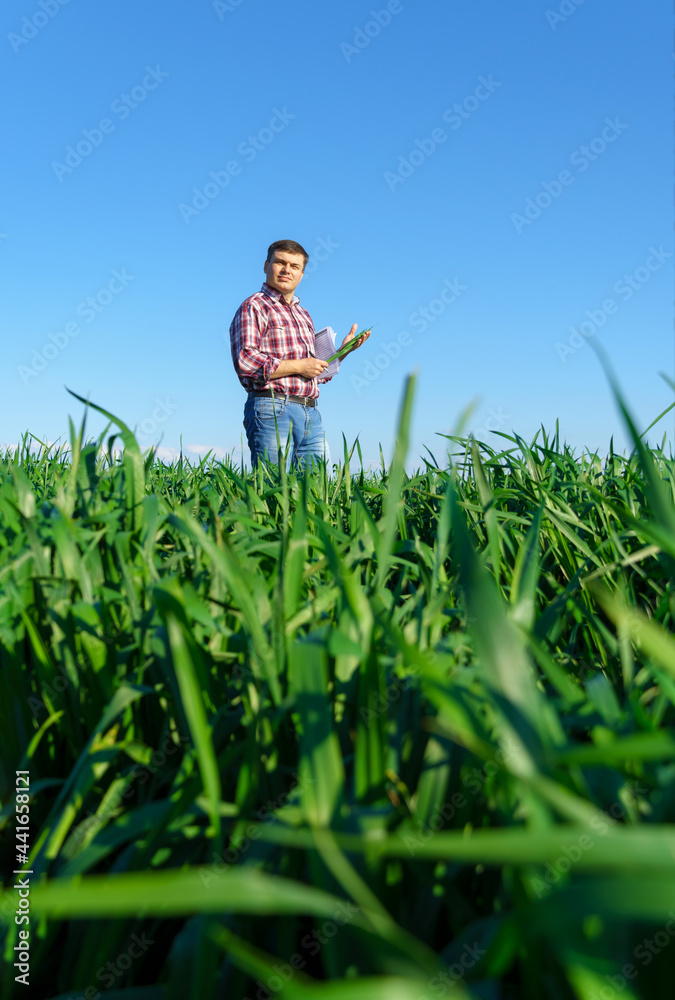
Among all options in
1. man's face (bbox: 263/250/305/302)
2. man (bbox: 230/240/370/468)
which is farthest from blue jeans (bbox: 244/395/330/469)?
man's face (bbox: 263/250/305/302)

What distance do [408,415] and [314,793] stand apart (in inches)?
13.3

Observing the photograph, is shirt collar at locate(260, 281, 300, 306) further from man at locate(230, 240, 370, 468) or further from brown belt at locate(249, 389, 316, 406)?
brown belt at locate(249, 389, 316, 406)

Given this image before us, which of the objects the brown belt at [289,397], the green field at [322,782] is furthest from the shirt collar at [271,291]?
the green field at [322,782]

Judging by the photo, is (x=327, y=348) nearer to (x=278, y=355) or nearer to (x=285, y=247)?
(x=278, y=355)

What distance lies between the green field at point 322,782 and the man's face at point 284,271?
3860mm

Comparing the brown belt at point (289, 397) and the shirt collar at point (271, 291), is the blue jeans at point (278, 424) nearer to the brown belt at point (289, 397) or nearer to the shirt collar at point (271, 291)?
the brown belt at point (289, 397)

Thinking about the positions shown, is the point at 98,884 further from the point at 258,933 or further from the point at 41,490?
the point at 41,490

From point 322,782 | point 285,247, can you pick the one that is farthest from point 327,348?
point 322,782

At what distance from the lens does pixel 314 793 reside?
1.95 feet

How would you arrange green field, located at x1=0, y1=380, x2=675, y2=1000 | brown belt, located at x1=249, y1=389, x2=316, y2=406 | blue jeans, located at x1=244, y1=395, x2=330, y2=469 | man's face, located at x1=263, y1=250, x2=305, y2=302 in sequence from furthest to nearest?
1. man's face, located at x1=263, y1=250, x2=305, y2=302
2. brown belt, located at x1=249, y1=389, x2=316, y2=406
3. blue jeans, located at x1=244, y1=395, x2=330, y2=469
4. green field, located at x1=0, y1=380, x2=675, y2=1000

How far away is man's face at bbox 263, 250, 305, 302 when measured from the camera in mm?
4914

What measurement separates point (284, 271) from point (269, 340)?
504 millimetres

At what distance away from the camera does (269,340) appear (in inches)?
192

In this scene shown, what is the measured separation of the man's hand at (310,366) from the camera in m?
4.69
